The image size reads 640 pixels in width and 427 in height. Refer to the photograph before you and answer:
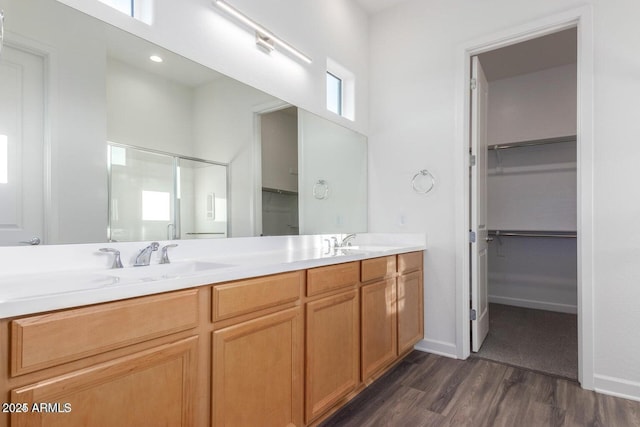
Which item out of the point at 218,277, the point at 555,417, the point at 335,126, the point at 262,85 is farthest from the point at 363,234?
the point at 218,277

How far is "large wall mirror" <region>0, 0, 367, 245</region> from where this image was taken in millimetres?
1202

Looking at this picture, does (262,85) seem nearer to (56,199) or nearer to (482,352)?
(56,199)

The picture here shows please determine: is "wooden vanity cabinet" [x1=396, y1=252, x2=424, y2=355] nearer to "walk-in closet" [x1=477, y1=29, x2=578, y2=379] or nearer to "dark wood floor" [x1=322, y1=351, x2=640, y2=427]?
"dark wood floor" [x1=322, y1=351, x2=640, y2=427]

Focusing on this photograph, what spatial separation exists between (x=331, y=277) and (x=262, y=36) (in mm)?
1511

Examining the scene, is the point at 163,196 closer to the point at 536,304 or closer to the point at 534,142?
the point at 534,142

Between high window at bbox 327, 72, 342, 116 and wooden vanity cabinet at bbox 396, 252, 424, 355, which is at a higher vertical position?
high window at bbox 327, 72, 342, 116

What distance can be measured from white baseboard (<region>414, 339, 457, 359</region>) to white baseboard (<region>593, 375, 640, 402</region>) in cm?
88

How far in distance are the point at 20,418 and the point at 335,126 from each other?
252cm

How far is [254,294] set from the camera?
135 cm

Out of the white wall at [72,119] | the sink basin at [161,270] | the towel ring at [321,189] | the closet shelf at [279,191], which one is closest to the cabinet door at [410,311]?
the towel ring at [321,189]

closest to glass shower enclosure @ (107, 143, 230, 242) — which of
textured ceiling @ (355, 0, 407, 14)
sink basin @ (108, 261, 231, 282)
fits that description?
sink basin @ (108, 261, 231, 282)

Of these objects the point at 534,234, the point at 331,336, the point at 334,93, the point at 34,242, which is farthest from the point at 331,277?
the point at 534,234

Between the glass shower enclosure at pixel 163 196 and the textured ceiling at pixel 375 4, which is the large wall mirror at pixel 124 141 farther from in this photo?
the textured ceiling at pixel 375 4

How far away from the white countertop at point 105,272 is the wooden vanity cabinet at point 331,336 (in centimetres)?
9
